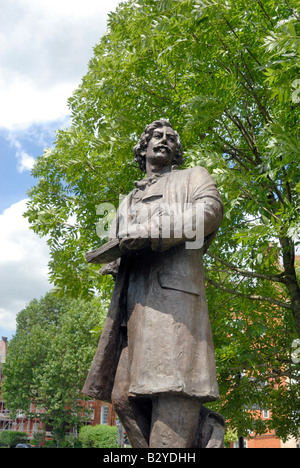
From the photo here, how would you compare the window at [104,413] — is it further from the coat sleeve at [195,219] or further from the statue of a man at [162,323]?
the coat sleeve at [195,219]

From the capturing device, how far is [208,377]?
9.21 ft

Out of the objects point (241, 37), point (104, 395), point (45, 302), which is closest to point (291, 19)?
point (241, 37)

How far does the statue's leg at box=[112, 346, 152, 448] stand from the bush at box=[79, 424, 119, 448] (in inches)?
1372

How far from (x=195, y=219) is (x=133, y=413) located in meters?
1.31

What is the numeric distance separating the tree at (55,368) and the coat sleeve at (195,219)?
91.8 feet

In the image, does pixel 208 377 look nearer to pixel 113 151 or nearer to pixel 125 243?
pixel 125 243

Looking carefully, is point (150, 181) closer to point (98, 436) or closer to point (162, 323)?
point (162, 323)

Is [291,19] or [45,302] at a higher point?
[45,302]

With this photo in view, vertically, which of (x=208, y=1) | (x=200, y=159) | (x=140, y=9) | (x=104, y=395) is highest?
(x=140, y=9)

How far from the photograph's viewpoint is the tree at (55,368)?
30531mm

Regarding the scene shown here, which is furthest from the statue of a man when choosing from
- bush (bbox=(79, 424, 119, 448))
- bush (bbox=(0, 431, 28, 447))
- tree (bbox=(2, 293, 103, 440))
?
bush (bbox=(0, 431, 28, 447))

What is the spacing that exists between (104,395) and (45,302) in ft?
127

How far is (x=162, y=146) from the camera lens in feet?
12.1

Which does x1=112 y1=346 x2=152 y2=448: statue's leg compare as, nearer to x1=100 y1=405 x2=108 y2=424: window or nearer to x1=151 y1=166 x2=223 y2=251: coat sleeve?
x1=151 y1=166 x2=223 y2=251: coat sleeve
